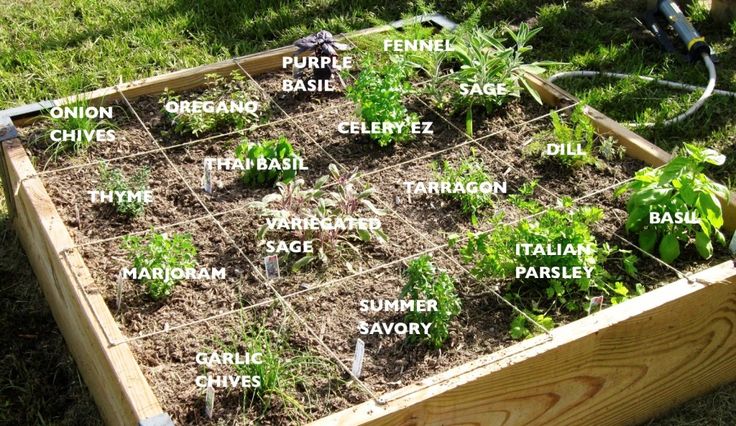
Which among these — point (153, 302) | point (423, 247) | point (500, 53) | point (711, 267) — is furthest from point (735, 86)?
point (153, 302)

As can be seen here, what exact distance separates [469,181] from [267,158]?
833 mm

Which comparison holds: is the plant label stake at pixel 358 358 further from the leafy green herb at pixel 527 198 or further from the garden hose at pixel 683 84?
the garden hose at pixel 683 84

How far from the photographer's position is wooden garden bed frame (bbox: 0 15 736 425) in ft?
8.99

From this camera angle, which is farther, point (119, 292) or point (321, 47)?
point (321, 47)

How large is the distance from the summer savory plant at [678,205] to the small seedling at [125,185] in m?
1.91

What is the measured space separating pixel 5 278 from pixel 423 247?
188cm

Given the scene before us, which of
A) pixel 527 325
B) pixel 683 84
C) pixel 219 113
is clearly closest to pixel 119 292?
pixel 219 113

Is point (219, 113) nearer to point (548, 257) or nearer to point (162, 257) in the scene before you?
point (162, 257)

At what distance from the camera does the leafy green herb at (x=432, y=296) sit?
Answer: 300 cm

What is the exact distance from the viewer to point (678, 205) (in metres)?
3.34

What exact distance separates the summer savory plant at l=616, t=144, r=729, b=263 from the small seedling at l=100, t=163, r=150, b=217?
1.91 meters

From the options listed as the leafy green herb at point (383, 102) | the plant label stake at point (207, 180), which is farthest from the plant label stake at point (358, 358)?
the leafy green herb at point (383, 102)

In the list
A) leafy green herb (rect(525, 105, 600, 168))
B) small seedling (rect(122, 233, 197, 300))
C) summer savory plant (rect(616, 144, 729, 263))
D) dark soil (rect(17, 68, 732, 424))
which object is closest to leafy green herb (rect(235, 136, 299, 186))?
dark soil (rect(17, 68, 732, 424))

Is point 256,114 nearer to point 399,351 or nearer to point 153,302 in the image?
point 153,302
